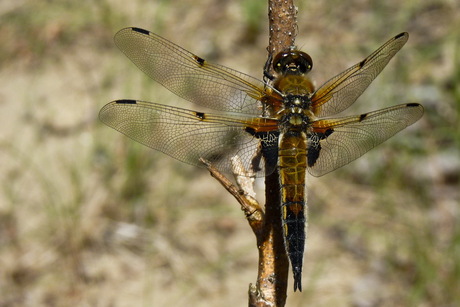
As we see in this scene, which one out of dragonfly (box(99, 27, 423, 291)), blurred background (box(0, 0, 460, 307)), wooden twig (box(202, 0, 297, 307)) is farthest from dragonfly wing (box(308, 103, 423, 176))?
blurred background (box(0, 0, 460, 307))

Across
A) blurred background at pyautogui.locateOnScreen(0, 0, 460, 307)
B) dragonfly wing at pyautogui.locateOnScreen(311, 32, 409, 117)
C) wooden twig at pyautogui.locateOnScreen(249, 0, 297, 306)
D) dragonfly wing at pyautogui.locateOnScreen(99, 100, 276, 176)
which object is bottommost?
wooden twig at pyautogui.locateOnScreen(249, 0, 297, 306)

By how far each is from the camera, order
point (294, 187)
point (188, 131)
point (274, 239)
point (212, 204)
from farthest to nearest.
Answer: point (212, 204), point (188, 131), point (294, 187), point (274, 239)

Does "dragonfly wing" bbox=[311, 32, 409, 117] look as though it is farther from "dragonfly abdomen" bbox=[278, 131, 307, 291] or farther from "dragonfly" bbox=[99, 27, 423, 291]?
"dragonfly abdomen" bbox=[278, 131, 307, 291]

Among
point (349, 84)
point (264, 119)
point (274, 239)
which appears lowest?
point (274, 239)

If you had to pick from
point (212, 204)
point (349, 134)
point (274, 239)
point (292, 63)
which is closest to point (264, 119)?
point (292, 63)

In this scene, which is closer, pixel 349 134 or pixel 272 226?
pixel 272 226

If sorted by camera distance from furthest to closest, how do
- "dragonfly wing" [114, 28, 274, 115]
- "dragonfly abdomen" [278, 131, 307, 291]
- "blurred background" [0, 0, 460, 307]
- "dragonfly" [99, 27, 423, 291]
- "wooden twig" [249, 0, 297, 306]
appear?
"blurred background" [0, 0, 460, 307], "dragonfly wing" [114, 28, 274, 115], "dragonfly" [99, 27, 423, 291], "dragonfly abdomen" [278, 131, 307, 291], "wooden twig" [249, 0, 297, 306]

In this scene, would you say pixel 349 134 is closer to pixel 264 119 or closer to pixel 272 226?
pixel 264 119

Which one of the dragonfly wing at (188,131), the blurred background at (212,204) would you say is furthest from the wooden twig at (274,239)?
the blurred background at (212,204)
